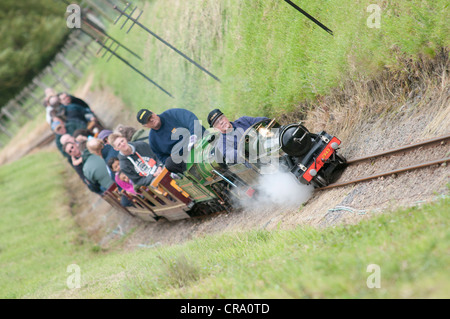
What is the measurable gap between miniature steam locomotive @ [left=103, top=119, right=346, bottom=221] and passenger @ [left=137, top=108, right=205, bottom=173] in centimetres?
42

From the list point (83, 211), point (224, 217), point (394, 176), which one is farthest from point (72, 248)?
point (394, 176)

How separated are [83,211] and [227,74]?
1157 cm

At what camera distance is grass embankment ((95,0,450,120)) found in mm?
7457

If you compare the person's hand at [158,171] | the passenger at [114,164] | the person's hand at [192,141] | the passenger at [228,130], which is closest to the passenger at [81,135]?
the passenger at [114,164]

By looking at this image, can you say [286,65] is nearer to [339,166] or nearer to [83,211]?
[339,166]

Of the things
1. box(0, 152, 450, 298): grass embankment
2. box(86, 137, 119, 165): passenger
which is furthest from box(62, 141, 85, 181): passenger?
box(0, 152, 450, 298): grass embankment

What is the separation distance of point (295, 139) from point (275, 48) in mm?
4042

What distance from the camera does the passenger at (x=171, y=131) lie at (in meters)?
10.8

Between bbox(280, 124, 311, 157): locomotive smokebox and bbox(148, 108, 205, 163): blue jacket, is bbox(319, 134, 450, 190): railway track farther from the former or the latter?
bbox(148, 108, 205, 163): blue jacket

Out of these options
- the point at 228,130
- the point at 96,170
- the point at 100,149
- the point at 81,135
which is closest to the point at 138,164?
the point at 100,149

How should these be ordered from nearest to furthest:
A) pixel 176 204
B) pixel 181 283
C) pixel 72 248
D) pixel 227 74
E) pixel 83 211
→ 1. pixel 181 283
2. pixel 176 204
3. pixel 227 74
4. pixel 72 248
5. pixel 83 211

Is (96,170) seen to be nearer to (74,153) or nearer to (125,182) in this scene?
(74,153)

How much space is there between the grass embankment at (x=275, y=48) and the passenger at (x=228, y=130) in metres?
1.53

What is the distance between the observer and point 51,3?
43.6m
